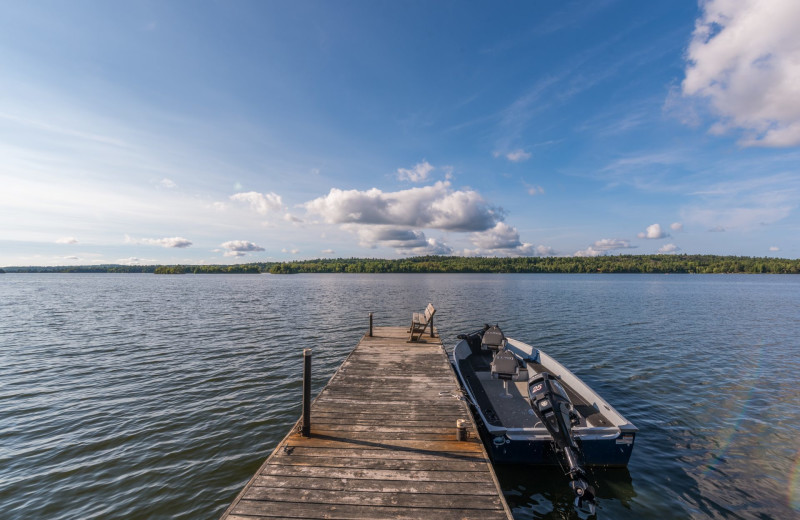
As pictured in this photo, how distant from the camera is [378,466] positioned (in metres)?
5.34

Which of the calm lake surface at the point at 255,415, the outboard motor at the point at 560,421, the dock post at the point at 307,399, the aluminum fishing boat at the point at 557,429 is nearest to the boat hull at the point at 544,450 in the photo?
the aluminum fishing boat at the point at 557,429

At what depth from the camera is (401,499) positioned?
4613 millimetres

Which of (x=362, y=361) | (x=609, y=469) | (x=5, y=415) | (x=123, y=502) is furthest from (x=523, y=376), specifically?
(x=5, y=415)

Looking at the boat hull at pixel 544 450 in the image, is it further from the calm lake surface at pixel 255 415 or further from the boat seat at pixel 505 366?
the boat seat at pixel 505 366

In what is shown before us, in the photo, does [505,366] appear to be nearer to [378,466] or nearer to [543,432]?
[543,432]

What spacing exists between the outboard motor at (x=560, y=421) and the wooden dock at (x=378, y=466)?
1511 millimetres

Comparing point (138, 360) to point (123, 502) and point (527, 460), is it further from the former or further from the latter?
point (527, 460)

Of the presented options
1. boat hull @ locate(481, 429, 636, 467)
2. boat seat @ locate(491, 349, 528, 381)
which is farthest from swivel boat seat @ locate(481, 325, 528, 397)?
boat hull @ locate(481, 429, 636, 467)

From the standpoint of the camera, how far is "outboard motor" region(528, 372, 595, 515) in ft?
18.1

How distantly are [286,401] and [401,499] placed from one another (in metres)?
7.31

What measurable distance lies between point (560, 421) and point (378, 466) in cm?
363

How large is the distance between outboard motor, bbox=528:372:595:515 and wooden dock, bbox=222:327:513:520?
59.5 inches

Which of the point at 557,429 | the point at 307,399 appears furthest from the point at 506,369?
the point at 307,399

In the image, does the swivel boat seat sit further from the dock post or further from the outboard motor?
the dock post
